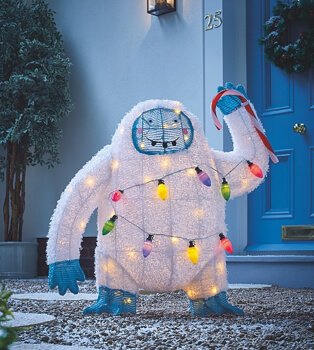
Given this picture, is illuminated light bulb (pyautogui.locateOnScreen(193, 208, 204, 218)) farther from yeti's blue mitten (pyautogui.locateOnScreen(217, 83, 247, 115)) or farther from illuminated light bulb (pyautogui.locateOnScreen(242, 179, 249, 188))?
yeti's blue mitten (pyautogui.locateOnScreen(217, 83, 247, 115))

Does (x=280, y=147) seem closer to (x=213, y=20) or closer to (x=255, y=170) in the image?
(x=213, y=20)

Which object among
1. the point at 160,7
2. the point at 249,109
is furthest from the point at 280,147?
the point at 249,109

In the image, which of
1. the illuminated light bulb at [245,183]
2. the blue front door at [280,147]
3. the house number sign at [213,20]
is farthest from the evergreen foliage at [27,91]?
the illuminated light bulb at [245,183]

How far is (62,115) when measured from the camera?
4961 mm

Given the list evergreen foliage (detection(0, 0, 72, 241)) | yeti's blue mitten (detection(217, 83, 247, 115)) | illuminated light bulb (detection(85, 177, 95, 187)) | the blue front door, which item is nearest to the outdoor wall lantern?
the blue front door

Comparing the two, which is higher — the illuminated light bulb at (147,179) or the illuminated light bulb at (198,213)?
the illuminated light bulb at (147,179)

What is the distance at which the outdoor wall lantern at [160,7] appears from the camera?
439cm

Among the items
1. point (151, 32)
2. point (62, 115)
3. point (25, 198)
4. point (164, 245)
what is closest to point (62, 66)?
point (62, 115)

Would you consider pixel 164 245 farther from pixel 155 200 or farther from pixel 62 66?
pixel 62 66

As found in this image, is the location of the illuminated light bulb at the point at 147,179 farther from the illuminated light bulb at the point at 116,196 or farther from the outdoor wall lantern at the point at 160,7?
the outdoor wall lantern at the point at 160,7

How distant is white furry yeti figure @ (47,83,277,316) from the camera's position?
2.04 metres

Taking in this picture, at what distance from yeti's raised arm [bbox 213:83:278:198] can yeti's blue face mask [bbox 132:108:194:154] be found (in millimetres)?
156

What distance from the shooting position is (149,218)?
80.8 inches

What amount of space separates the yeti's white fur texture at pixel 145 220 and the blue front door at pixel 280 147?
1696 mm
